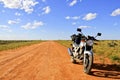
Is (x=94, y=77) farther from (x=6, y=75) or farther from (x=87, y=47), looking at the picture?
(x=6, y=75)

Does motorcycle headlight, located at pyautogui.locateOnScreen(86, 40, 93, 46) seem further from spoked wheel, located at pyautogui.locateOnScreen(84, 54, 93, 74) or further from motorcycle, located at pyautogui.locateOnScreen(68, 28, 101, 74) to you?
spoked wheel, located at pyautogui.locateOnScreen(84, 54, 93, 74)

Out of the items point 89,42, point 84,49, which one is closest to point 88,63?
point 89,42

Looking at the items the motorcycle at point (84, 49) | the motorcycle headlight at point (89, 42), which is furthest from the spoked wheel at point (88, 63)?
the motorcycle headlight at point (89, 42)

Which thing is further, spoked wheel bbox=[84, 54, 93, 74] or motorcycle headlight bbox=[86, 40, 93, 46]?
motorcycle headlight bbox=[86, 40, 93, 46]

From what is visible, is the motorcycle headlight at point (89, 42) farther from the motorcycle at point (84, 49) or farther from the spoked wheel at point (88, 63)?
the spoked wheel at point (88, 63)

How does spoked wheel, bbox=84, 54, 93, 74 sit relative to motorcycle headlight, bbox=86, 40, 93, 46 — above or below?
below

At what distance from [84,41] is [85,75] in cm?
178

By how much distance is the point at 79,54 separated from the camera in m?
10.8

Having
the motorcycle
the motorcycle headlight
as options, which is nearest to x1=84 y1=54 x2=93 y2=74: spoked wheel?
the motorcycle

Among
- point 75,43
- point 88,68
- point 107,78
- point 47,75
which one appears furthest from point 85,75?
point 75,43

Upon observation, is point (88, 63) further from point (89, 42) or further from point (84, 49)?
point (84, 49)

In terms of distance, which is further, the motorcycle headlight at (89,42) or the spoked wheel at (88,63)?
the motorcycle headlight at (89,42)

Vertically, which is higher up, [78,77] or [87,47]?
[87,47]

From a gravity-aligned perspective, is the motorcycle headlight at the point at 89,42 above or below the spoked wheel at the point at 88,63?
above
